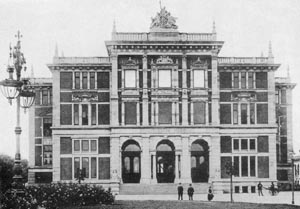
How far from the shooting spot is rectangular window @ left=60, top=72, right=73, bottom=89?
57719 millimetres

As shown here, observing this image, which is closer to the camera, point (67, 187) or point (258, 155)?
point (67, 187)

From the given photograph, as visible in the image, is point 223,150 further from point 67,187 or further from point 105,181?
point 67,187

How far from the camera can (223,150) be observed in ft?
188

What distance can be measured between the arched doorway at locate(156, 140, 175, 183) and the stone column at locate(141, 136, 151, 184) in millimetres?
1609

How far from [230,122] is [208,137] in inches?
118

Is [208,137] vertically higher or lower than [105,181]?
higher

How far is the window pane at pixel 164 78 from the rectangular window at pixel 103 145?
7264 mm

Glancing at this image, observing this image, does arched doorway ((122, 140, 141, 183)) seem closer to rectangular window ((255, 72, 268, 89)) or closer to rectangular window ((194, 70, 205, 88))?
rectangular window ((194, 70, 205, 88))

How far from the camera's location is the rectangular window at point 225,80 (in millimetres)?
58062

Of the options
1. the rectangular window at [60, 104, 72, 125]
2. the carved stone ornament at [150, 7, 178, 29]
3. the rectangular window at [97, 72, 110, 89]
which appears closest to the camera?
the rectangular window at [60, 104, 72, 125]

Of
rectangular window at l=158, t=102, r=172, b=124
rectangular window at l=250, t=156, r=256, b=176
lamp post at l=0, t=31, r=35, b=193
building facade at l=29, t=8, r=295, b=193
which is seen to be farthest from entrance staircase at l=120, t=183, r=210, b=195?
lamp post at l=0, t=31, r=35, b=193

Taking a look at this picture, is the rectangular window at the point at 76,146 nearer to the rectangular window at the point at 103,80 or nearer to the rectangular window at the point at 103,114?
the rectangular window at the point at 103,114

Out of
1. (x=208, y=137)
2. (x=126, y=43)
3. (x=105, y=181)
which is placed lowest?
(x=105, y=181)

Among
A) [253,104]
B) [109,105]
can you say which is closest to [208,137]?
[253,104]
